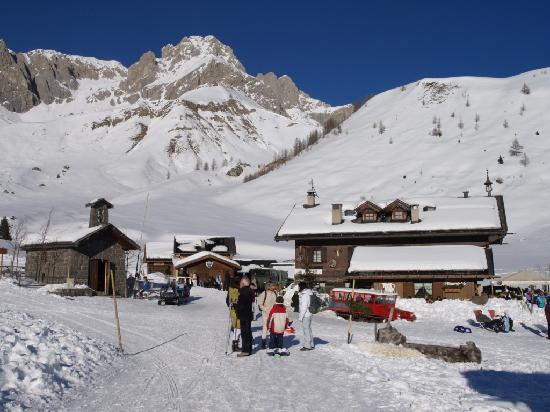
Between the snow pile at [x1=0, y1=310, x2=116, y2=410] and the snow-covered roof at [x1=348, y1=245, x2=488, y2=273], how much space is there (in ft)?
88.2

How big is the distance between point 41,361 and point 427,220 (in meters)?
34.9

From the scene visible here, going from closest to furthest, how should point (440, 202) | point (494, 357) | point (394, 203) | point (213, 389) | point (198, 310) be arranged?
point (213, 389) < point (494, 357) < point (198, 310) < point (394, 203) < point (440, 202)

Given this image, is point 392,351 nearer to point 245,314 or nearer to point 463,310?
point 245,314

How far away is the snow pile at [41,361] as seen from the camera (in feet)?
25.3

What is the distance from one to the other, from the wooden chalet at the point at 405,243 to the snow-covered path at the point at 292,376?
1715cm

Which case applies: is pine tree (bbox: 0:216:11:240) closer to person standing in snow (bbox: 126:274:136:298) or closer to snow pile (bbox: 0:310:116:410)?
person standing in snow (bbox: 126:274:136:298)

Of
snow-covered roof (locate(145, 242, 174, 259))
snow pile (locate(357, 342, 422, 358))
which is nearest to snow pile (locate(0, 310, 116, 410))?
snow pile (locate(357, 342, 422, 358))

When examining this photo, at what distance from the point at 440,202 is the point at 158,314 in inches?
1131

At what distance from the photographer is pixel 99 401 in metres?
8.09

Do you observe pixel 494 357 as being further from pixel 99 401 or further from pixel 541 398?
pixel 99 401

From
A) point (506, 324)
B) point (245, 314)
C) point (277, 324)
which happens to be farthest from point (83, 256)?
point (506, 324)

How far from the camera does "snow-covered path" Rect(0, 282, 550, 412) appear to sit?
816 cm

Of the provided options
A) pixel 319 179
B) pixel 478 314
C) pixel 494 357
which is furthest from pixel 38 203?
pixel 494 357

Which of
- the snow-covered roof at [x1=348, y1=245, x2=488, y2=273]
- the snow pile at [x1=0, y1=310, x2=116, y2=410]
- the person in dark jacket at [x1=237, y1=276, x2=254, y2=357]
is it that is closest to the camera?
the snow pile at [x1=0, y1=310, x2=116, y2=410]
